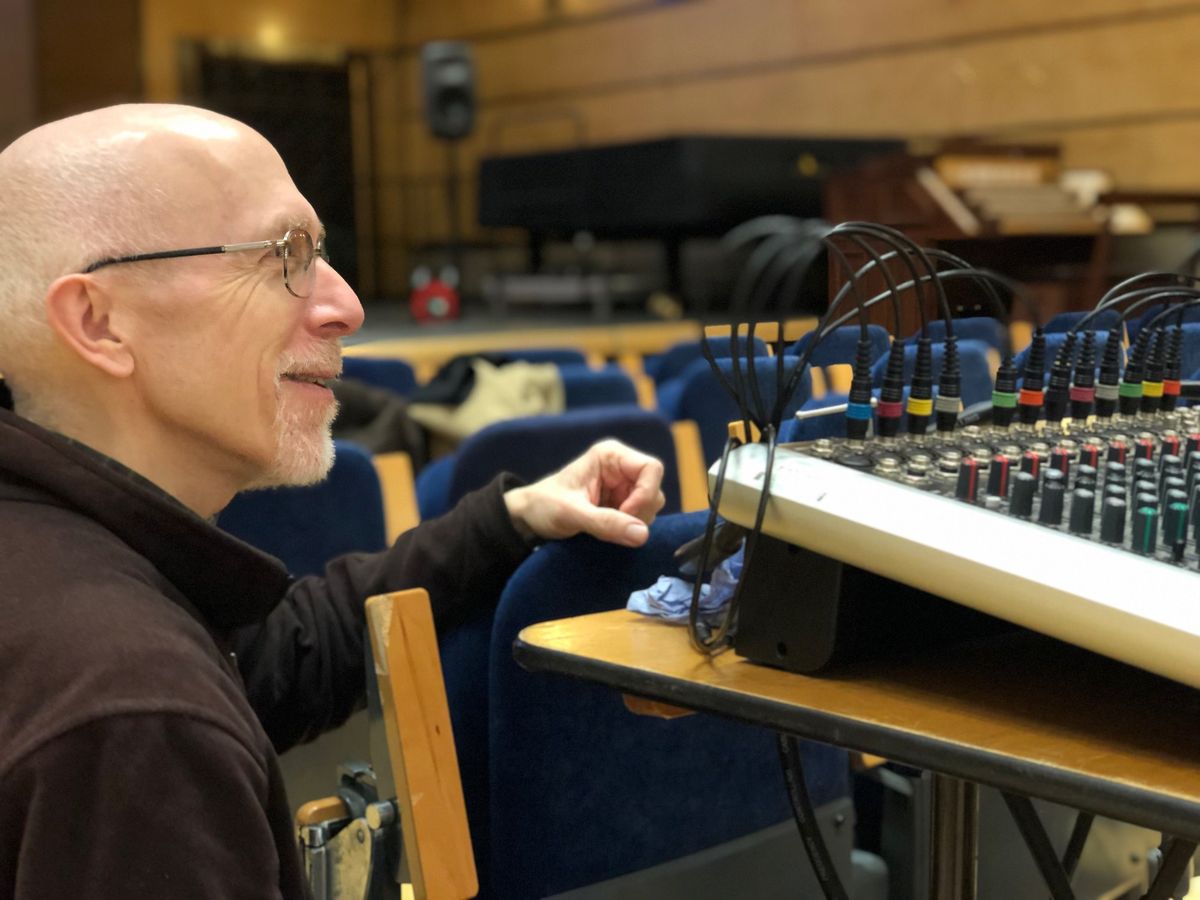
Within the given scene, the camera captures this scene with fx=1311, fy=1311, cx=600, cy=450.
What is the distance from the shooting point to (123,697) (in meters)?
0.65

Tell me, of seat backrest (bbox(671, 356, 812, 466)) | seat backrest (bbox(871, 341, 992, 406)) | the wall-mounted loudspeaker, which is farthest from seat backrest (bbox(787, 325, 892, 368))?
the wall-mounted loudspeaker

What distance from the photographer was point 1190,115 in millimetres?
5676

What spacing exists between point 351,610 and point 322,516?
0.54 m

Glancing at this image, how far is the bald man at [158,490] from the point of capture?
643mm

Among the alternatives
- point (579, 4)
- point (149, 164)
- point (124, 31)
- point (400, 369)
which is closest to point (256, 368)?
point (149, 164)

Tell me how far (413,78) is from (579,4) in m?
2.05

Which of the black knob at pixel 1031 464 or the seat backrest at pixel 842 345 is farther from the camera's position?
the seat backrest at pixel 842 345

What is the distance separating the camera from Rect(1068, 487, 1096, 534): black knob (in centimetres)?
73

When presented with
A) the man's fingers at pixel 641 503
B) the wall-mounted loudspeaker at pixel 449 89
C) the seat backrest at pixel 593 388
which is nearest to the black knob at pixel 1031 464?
the man's fingers at pixel 641 503

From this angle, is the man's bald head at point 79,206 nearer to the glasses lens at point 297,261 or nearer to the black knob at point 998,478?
the glasses lens at point 297,261

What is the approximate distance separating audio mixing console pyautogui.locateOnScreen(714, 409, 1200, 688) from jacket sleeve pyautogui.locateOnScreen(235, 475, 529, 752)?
1.03 ft

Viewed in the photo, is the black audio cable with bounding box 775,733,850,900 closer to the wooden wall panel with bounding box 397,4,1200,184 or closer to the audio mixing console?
the audio mixing console

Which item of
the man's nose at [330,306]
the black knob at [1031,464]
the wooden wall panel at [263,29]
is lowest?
the black knob at [1031,464]

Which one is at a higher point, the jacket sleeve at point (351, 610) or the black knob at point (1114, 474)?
the black knob at point (1114, 474)
